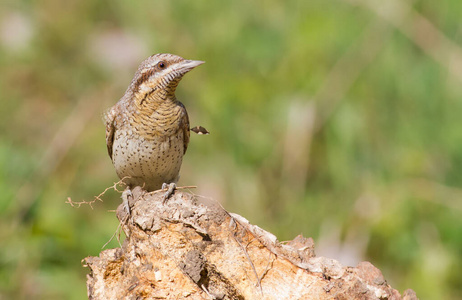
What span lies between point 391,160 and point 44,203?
3.28m

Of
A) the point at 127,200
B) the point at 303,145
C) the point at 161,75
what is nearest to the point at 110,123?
the point at 161,75

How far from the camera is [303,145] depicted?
762cm

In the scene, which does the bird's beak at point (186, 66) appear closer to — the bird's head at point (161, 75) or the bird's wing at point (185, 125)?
the bird's head at point (161, 75)

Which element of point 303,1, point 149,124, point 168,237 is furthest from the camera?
point 303,1

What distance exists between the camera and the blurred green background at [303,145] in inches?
277

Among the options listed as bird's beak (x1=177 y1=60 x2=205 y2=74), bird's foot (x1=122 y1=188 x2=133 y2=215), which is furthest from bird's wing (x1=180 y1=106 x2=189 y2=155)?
bird's foot (x1=122 y1=188 x2=133 y2=215)

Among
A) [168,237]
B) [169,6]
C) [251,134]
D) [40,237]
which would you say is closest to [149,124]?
A: [168,237]

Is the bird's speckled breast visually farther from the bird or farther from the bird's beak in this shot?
the bird's beak

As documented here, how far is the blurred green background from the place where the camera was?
7.05 metres

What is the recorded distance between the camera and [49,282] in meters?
6.72

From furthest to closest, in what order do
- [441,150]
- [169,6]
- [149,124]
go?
1. [169,6]
2. [441,150]
3. [149,124]

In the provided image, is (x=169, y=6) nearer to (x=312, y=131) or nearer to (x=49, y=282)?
(x=312, y=131)

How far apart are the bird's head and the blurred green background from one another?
2.54 m

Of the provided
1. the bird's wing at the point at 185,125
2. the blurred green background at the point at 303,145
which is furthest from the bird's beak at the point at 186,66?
the blurred green background at the point at 303,145
